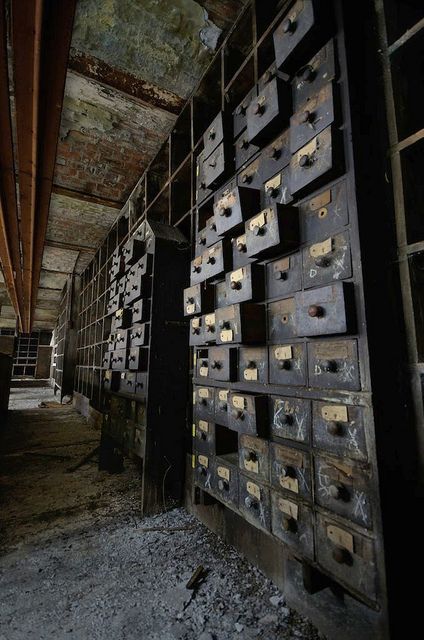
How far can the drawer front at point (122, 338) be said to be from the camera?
3.36m

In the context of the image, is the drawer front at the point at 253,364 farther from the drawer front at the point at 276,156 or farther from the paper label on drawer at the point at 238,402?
the drawer front at the point at 276,156

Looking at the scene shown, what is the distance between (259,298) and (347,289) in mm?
555

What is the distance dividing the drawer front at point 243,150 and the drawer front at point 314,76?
36 centimetres

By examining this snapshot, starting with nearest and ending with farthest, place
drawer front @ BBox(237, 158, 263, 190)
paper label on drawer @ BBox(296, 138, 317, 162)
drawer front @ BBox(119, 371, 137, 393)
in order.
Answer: paper label on drawer @ BBox(296, 138, 317, 162) < drawer front @ BBox(237, 158, 263, 190) < drawer front @ BBox(119, 371, 137, 393)

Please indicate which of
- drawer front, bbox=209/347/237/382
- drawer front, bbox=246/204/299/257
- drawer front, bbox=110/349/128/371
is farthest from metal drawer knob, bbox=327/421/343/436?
drawer front, bbox=110/349/128/371

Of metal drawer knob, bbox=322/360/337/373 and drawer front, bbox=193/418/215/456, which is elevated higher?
metal drawer knob, bbox=322/360/337/373

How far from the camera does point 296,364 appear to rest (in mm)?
1434

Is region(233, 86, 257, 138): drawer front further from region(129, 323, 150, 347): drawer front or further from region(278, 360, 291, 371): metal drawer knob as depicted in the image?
region(129, 323, 150, 347): drawer front

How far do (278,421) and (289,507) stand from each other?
14.1 inches

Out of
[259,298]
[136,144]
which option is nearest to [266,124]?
[259,298]

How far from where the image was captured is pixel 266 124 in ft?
5.53

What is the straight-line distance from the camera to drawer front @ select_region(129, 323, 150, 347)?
2879 mm

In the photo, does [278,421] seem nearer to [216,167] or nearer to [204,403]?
[204,403]

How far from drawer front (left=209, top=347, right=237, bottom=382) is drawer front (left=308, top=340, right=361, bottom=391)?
1.78 feet
